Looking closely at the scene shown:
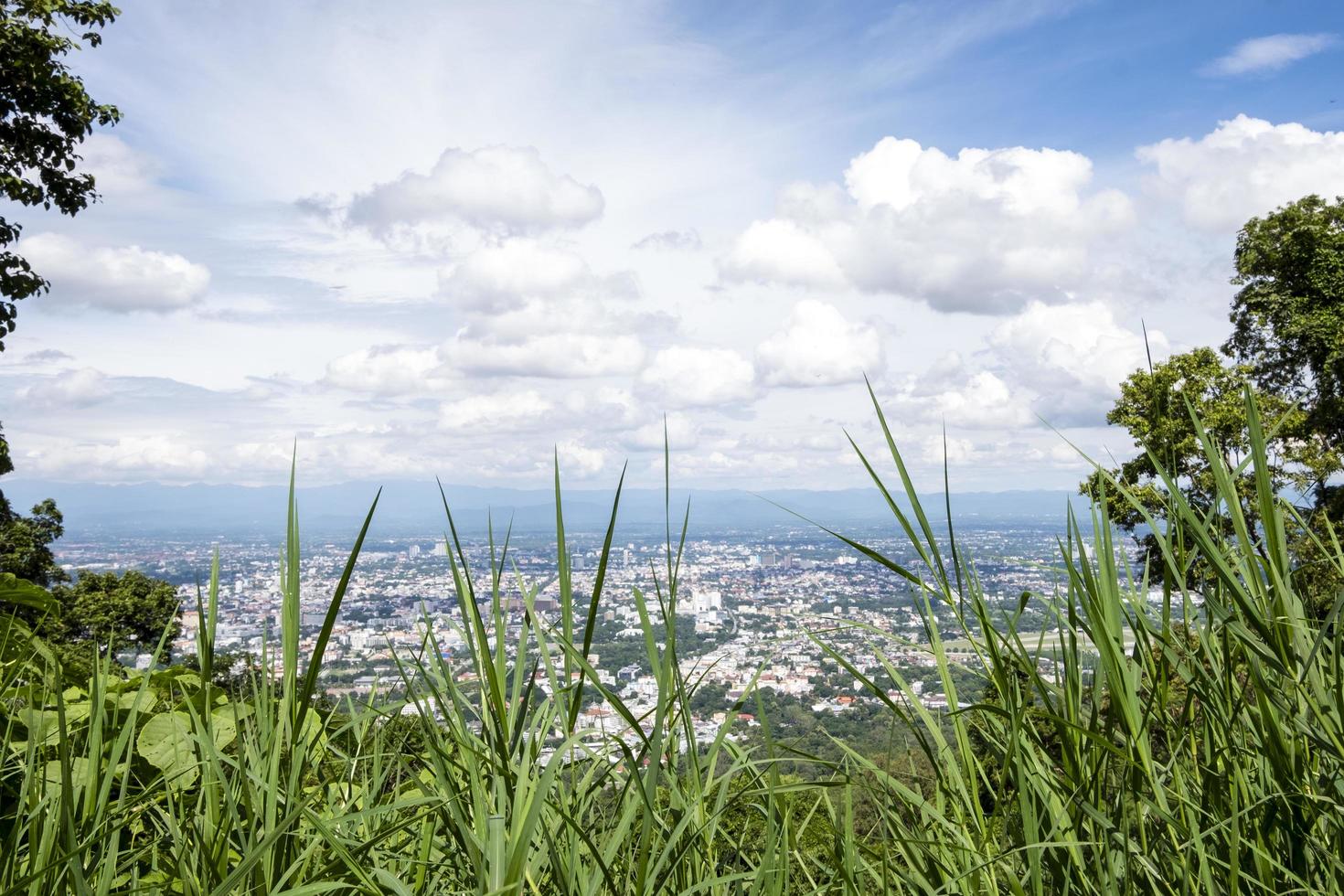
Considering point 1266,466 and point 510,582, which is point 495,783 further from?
point 1266,466

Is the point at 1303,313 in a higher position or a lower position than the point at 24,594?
A: higher

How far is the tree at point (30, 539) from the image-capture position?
11250 mm

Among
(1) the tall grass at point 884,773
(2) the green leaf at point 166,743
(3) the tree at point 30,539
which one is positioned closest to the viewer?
(1) the tall grass at point 884,773

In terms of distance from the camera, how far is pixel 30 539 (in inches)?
477

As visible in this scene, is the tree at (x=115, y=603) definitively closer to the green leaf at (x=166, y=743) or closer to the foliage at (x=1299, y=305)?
the green leaf at (x=166, y=743)

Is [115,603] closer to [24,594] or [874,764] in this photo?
[24,594]

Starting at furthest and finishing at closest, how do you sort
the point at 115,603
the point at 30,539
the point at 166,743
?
the point at 115,603
the point at 30,539
the point at 166,743

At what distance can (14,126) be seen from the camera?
26.2 feet

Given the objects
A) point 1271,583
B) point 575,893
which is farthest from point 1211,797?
point 575,893

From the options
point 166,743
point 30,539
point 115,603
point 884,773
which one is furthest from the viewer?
point 115,603

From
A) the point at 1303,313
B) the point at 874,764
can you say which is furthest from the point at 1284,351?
the point at 874,764

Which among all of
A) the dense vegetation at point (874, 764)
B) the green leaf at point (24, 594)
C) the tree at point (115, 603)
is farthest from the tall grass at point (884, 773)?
the tree at point (115, 603)

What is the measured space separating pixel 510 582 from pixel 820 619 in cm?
48

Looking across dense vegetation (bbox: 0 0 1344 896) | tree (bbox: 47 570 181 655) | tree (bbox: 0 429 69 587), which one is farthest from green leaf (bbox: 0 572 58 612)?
tree (bbox: 47 570 181 655)
